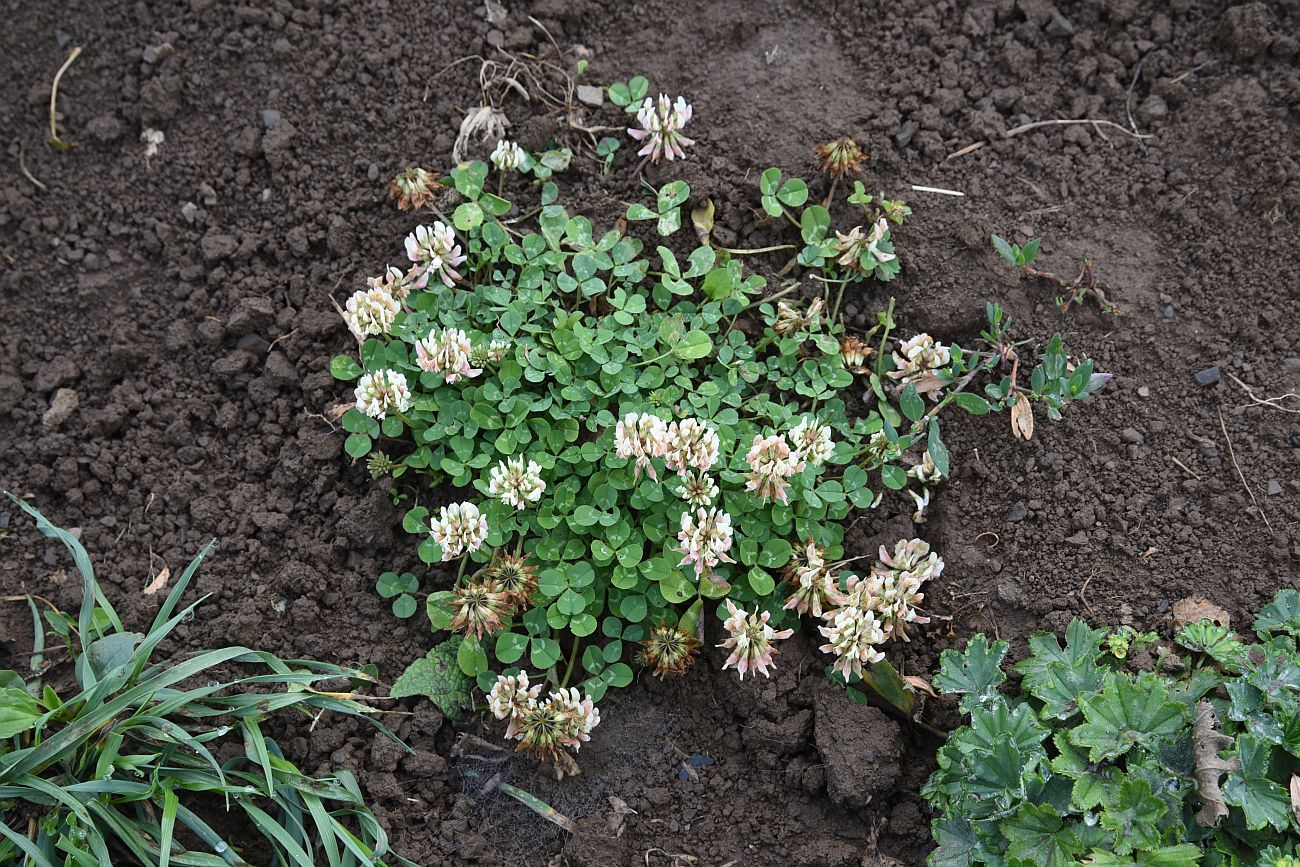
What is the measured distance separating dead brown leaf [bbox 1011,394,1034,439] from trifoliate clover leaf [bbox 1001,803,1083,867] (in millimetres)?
1139

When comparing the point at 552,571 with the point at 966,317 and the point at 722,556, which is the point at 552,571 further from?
the point at 966,317

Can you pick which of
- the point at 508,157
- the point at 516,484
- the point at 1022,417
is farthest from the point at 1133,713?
the point at 508,157

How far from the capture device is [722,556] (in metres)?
2.81

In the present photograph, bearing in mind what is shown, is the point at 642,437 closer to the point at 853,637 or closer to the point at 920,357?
the point at 853,637

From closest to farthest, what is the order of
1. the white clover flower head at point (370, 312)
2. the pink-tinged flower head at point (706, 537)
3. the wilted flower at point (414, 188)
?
the pink-tinged flower head at point (706, 537) < the white clover flower head at point (370, 312) < the wilted flower at point (414, 188)

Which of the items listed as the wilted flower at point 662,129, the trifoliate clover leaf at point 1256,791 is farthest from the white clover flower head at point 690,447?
the trifoliate clover leaf at point 1256,791

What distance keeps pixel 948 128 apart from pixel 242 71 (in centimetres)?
257

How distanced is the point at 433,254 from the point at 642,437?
935 mm

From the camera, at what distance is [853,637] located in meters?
2.76

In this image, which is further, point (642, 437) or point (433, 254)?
point (433, 254)

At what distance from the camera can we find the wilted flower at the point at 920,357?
3133 millimetres

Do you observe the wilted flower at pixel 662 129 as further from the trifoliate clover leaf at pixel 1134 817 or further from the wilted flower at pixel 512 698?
the trifoliate clover leaf at pixel 1134 817

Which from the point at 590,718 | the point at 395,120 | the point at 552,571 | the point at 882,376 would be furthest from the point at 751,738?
the point at 395,120

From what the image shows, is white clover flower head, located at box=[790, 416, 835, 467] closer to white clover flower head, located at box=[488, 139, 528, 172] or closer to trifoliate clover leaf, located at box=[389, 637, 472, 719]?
trifoliate clover leaf, located at box=[389, 637, 472, 719]
